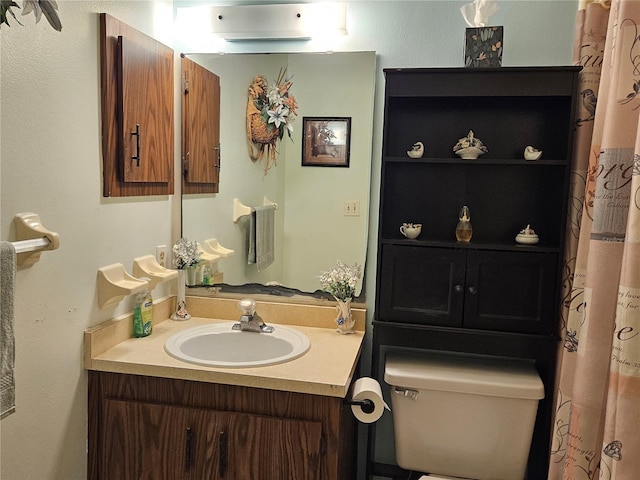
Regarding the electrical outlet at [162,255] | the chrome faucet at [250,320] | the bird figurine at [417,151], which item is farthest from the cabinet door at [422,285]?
the electrical outlet at [162,255]

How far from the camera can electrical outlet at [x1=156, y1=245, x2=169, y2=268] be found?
1971mm

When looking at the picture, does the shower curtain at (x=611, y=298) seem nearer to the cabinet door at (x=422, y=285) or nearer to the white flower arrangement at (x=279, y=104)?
the cabinet door at (x=422, y=285)

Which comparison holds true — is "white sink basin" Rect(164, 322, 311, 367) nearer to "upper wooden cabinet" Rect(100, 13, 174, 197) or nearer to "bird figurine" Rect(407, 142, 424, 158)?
"upper wooden cabinet" Rect(100, 13, 174, 197)

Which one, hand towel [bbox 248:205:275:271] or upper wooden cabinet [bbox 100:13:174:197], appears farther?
hand towel [bbox 248:205:275:271]

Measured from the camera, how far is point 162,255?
6.56ft

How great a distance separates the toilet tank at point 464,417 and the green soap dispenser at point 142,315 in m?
0.88

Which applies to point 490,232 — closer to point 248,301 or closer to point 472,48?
point 472,48

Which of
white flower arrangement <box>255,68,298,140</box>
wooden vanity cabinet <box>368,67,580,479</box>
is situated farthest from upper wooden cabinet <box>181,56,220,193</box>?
wooden vanity cabinet <box>368,67,580,479</box>

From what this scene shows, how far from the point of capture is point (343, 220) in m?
2.00

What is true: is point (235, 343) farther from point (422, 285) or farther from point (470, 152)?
point (470, 152)

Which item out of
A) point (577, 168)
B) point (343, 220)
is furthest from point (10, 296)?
point (577, 168)

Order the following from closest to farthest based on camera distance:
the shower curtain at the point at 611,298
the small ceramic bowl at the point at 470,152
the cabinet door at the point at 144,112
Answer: the shower curtain at the point at 611,298 < the cabinet door at the point at 144,112 < the small ceramic bowl at the point at 470,152

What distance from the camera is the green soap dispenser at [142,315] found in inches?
70.4

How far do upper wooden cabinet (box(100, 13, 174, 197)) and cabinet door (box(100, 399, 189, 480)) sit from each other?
0.70 metres
